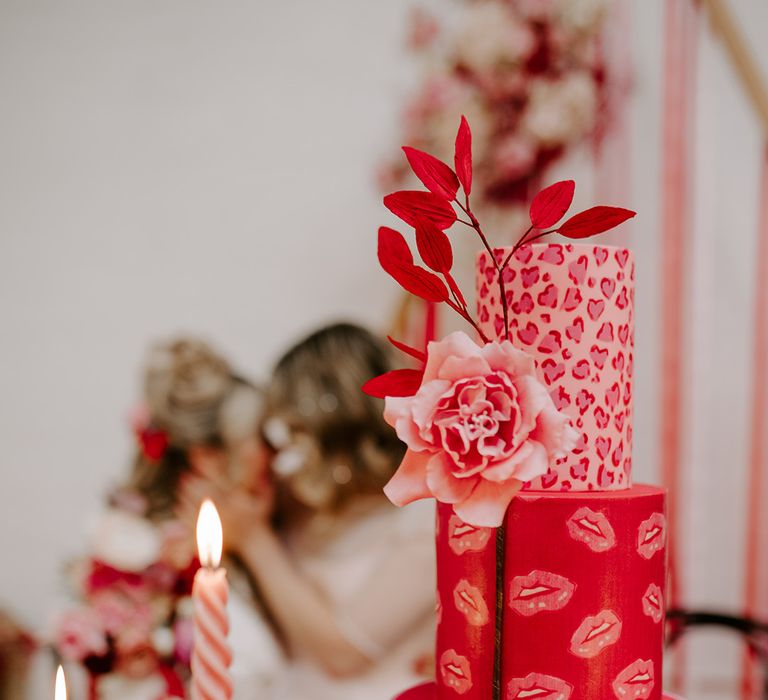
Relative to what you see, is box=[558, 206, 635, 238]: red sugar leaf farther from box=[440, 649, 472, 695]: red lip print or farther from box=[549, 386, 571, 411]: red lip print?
box=[440, 649, 472, 695]: red lip print

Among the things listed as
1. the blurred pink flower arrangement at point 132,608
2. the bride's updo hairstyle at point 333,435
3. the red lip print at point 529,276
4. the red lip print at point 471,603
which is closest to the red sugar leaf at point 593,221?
the red lip print at point 529,276

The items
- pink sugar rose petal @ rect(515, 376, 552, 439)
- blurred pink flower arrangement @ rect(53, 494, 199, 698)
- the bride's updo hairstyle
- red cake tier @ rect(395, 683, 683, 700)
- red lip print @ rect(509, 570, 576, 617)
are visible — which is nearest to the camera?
pink sugar rose petal @ rect(515, 376, 552, 439)

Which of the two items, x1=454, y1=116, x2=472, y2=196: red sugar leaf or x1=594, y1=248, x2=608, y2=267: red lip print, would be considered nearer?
x1=454, y1=116, x2=472, y2=196: red sugar leaf

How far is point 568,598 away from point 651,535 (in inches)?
4.0

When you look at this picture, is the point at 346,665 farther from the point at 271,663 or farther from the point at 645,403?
the point at 645,403

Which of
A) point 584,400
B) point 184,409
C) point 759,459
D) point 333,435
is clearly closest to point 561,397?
point 584,400

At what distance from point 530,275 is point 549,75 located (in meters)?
1.31

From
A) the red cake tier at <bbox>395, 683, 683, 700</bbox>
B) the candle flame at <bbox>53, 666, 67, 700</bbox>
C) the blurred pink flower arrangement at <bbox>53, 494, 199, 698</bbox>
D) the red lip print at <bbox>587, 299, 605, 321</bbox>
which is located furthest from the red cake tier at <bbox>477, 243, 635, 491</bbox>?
the blurred pink flower arrangement at <bbox>53, 494, 199, 698</bbox>

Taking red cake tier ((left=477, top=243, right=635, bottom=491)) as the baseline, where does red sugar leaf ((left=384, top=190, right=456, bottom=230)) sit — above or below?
above

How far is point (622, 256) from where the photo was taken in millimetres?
695

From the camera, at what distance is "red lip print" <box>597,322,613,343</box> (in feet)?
2.24

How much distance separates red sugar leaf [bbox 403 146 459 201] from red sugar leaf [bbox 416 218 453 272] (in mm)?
28

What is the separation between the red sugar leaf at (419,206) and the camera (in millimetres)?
569

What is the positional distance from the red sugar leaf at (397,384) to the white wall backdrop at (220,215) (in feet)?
4.32
